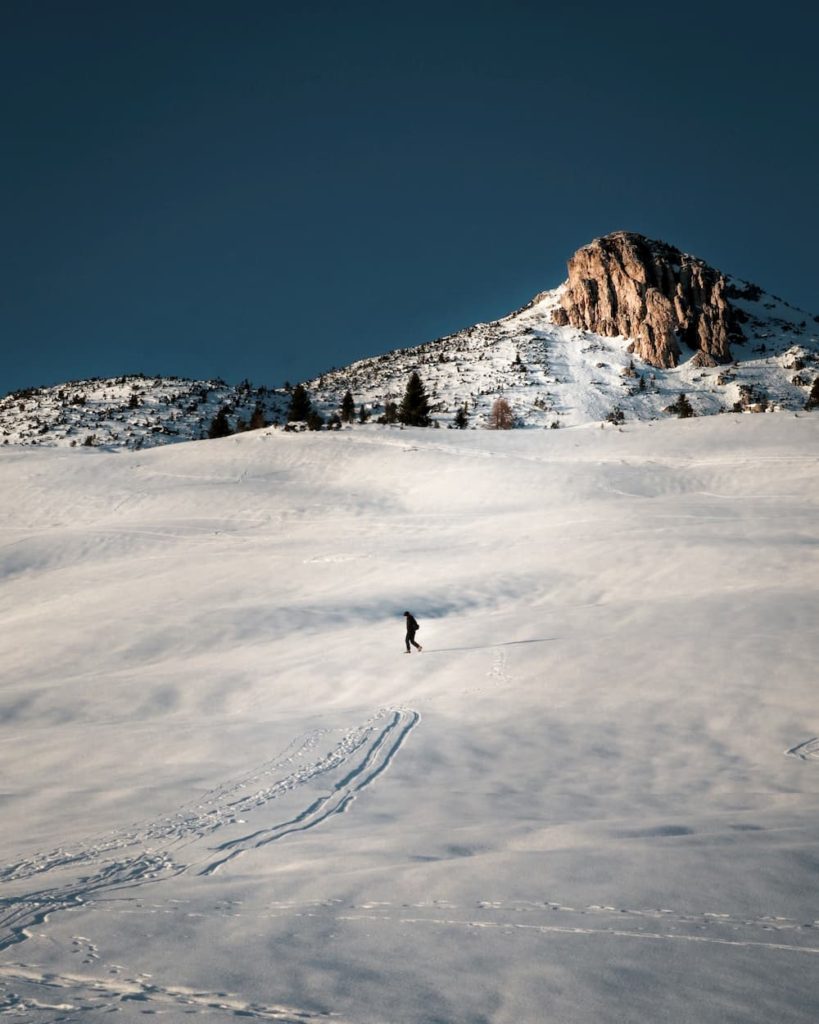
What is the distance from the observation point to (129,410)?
90625 millimetres

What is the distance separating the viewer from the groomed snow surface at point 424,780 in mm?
3756

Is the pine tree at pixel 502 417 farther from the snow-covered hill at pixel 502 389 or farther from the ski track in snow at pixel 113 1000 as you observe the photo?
the ski track in snow at pixel 113 1000

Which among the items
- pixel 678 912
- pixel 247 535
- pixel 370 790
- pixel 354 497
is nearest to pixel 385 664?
pixel 370 790

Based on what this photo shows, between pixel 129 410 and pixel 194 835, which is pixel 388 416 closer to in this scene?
pixel 129 410

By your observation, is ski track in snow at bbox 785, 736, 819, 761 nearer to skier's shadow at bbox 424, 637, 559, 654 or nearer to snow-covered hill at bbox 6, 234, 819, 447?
skier's shadow at bbox 424, 637, 559, 654

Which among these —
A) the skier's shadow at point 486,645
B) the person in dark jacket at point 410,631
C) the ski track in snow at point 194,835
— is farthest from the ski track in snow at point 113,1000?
the skier's shadow at point 486,645

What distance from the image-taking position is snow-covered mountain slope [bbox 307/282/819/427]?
98.6 meters

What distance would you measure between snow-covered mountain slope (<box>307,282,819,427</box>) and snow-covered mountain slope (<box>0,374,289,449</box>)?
59.3 ft

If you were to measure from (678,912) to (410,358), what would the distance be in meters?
146

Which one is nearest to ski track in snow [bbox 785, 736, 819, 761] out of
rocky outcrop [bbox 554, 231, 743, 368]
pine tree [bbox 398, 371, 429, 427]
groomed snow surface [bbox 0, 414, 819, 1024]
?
groomed snow surface [bbox 0, 414, 819, 1024]

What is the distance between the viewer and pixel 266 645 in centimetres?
1780

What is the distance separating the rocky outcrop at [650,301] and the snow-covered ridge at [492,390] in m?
3.69

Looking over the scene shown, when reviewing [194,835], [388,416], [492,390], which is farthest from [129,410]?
[194,835]

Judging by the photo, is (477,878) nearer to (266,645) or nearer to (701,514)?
(266,645)
